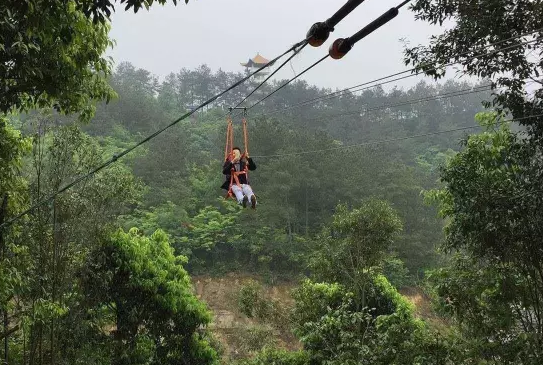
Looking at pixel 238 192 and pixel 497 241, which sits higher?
pixel 238 192

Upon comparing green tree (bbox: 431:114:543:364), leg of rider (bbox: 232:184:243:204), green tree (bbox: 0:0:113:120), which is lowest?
green tree (bbox: 431:114:543:364)

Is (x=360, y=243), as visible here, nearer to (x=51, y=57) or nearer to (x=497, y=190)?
(x=497, y=190)

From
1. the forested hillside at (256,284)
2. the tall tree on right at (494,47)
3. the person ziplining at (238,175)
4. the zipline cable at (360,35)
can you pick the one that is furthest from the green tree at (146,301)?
the zipline cable at (360,35)

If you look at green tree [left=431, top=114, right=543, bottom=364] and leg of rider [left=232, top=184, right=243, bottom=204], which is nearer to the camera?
green tree [left=431, top=114, right=543, bottom=364]

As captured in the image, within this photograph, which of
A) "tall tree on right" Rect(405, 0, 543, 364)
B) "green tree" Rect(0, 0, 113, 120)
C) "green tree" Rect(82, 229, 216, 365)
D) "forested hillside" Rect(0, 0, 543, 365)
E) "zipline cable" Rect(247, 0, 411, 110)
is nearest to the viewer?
"zipline cable" Rect(247, 0, 411, 110)

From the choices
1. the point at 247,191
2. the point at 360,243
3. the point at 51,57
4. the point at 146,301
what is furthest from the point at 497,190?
the point at 146,301

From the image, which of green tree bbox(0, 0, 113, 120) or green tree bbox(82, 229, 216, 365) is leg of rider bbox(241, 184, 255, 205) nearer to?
green tree bbox(0, 0, 113, 120)

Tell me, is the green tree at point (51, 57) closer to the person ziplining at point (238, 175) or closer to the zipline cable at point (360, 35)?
the zipline cable at point (360, 35)

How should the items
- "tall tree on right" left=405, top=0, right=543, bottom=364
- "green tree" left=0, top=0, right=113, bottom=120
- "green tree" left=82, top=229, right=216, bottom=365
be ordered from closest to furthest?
"green tree" left=0, top=0, right=113, bottom=120, "tall tree on right" left=405, top=0, right=543, bottom=364, "green tree" left=82, top=229, right=216, bottom=365

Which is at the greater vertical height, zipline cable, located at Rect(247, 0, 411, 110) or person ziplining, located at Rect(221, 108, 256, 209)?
person ziplining, located at Rect(221, 108, 256, 209)

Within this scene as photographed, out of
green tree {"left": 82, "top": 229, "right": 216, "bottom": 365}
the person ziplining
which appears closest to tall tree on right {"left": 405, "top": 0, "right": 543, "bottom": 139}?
the person ziplining

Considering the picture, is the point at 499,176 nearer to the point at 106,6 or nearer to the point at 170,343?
the point at 106,6

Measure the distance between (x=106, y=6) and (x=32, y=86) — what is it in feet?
3.98

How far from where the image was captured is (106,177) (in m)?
6.55
